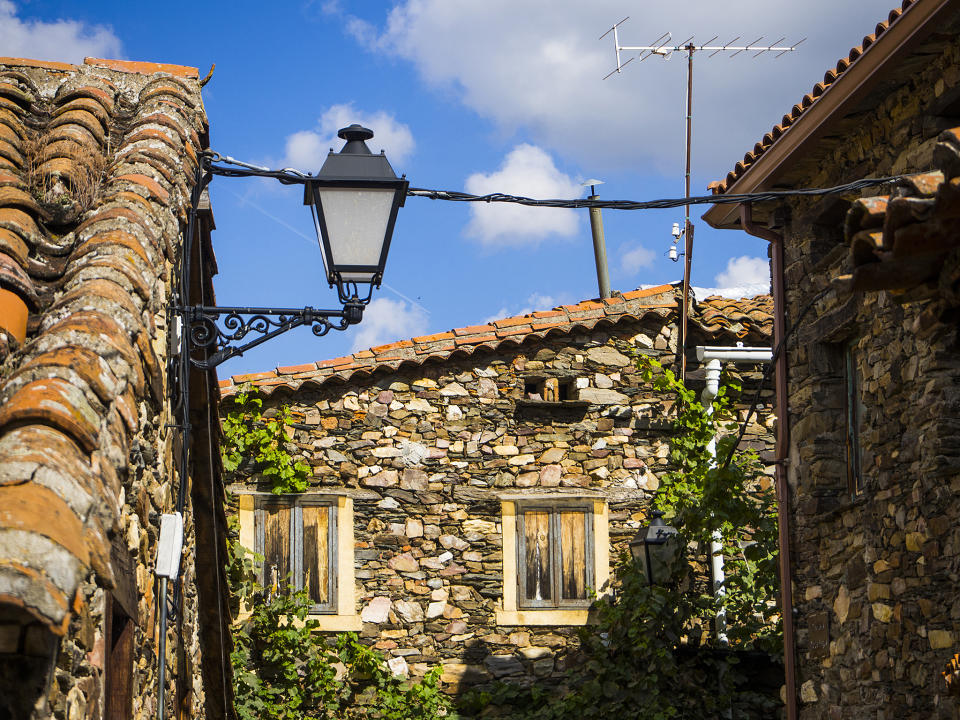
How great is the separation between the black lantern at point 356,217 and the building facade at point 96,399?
58 centimetres

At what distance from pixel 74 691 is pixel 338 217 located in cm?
233

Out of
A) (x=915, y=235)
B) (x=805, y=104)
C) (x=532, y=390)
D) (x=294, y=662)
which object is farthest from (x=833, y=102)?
(x=294, y=662)

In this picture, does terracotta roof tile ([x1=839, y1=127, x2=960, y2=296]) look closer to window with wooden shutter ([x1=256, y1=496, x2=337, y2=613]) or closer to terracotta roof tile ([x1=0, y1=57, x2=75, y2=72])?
terracotta roof tile ([x1=0, y1=57, x2=75, y2=72])

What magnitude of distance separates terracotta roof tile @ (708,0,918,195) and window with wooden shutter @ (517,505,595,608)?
420 cm

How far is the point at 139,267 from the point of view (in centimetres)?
367

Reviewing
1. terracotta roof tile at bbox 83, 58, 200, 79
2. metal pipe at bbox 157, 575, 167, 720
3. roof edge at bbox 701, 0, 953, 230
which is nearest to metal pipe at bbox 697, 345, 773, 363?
roof edge at bbox 701, 0, 953, 230

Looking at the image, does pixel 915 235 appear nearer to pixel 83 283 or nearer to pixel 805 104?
pixel 83 283

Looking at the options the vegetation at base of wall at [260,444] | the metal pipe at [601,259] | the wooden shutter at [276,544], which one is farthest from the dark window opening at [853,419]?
the metal pipe at [601,259]

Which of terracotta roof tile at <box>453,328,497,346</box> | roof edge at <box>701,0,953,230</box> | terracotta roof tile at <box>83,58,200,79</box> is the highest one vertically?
roof edge at <box>701,0,953,230</box>

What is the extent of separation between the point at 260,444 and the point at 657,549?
4032 millimetres

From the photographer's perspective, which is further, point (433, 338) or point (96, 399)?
point (433, 338)

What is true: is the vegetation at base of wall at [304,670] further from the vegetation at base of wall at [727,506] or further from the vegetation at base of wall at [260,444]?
the vegetation at base of wall at [727,506]

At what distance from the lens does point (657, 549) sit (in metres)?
10.9

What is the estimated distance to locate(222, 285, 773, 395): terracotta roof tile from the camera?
38.5 ft
